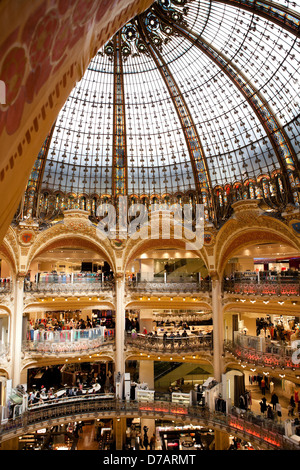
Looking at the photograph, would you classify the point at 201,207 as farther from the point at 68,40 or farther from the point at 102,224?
the point at 68,40

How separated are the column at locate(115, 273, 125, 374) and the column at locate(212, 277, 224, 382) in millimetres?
8708

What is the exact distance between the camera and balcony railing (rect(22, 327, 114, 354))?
3041 cm

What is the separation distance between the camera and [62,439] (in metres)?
29.8

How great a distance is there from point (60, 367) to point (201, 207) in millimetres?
23864

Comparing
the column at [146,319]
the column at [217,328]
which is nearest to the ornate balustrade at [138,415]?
the column at [217,328]

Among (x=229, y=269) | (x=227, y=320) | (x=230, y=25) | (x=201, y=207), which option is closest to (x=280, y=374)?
(x=227, y=320)

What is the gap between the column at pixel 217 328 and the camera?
31375 mm

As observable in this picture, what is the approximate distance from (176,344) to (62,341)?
10412 mm

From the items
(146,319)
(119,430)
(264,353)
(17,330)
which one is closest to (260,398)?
(264,353)

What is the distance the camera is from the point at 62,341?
31.0 m

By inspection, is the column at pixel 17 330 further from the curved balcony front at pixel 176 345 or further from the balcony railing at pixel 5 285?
the curved balcony front at pixel 176 345

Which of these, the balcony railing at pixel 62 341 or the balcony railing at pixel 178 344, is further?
the balcony railing at pixel 178 344

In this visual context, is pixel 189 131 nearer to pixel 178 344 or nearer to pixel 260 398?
pixel 178 344

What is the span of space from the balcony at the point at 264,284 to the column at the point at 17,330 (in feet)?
60.8
